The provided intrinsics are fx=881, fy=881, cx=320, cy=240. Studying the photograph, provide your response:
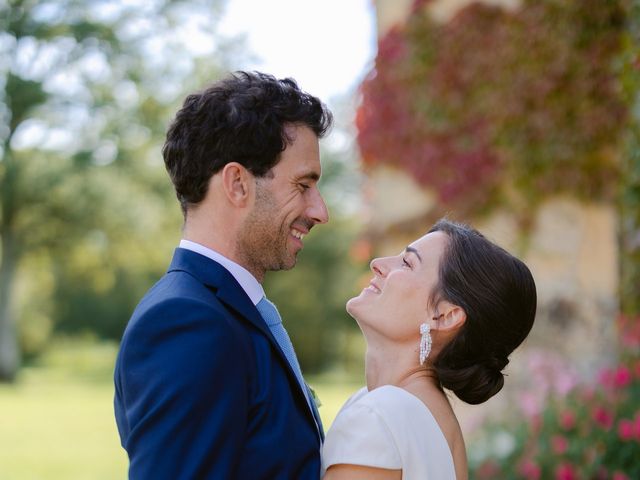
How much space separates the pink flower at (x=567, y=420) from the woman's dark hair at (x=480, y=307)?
260 centimetres

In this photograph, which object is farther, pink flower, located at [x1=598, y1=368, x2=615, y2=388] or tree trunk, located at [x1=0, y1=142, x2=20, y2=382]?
tree trunk, located at [x1=0, y1=142, x2=20, y2=382]

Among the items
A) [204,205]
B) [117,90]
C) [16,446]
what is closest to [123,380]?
[204,205]

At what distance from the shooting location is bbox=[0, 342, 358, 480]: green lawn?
9.52m

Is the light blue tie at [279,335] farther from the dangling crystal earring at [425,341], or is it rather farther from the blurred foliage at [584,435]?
the blurred foliage at [584,435]

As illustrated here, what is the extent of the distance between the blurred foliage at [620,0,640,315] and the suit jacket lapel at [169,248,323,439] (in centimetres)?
257

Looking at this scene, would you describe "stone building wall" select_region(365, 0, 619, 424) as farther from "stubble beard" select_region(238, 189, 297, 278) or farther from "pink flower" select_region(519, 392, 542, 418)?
"stubble beard" select_region(238, 189, 297, 278)

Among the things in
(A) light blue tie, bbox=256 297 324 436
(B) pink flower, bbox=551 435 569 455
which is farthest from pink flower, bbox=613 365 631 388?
(A) light blue tie, bbox=256 297 324 436

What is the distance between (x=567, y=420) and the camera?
15.9 ft

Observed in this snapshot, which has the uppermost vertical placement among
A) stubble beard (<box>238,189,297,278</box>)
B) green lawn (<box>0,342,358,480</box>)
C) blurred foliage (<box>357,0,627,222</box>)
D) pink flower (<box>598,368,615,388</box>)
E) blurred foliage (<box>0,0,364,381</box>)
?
blurred foliage (<box>0,0,364,381</box>)

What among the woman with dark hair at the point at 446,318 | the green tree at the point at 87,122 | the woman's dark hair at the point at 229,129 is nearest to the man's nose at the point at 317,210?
the woman's dark hair at the point at 229,129

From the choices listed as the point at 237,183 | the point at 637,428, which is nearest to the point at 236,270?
the point at 237,183

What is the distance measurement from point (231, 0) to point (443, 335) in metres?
21.7

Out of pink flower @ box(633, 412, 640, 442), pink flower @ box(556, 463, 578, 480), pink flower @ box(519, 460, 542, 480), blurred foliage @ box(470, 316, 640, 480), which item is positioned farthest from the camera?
pink flower @ box(519, 460, 542, 480)

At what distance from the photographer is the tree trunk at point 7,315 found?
1992 cm
